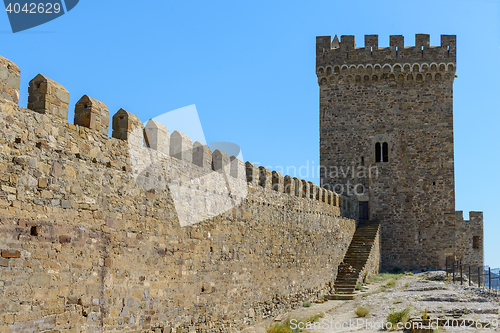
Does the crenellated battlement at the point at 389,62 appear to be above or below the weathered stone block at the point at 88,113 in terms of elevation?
above

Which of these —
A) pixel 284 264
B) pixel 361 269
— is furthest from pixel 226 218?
pixel 361 269

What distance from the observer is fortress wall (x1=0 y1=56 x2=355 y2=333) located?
5.45 m

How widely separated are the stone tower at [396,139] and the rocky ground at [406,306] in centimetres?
495

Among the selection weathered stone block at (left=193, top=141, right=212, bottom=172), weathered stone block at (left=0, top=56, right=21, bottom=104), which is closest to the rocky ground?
weathered stone block at (left=193, top=141, right=212, bottom=172)

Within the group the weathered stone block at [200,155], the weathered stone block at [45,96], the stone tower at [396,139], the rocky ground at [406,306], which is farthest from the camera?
the stone tower at [396,139]

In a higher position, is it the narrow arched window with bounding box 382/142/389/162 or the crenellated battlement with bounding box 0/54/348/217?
the narrow arched window with bounding box 382/142/389/162

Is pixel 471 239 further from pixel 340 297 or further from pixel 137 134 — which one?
pixel 137 134

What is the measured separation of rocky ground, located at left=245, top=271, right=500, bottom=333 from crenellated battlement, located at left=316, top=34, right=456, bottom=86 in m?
8.63

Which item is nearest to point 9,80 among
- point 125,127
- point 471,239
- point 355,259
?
point 125,127

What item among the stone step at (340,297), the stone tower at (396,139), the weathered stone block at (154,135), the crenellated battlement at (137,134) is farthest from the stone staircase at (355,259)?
the weathered stone block at (154,135)

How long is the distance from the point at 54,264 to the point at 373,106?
1698cm

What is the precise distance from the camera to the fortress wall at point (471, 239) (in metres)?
23.7

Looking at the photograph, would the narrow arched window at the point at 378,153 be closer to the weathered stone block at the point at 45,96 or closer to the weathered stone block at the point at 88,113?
the weathered stone block at the point at 88,113

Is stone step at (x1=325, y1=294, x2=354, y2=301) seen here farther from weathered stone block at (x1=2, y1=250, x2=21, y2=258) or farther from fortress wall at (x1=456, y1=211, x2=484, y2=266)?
fortress wall at (x1=456, y1=211, x2=484, y2=266)
